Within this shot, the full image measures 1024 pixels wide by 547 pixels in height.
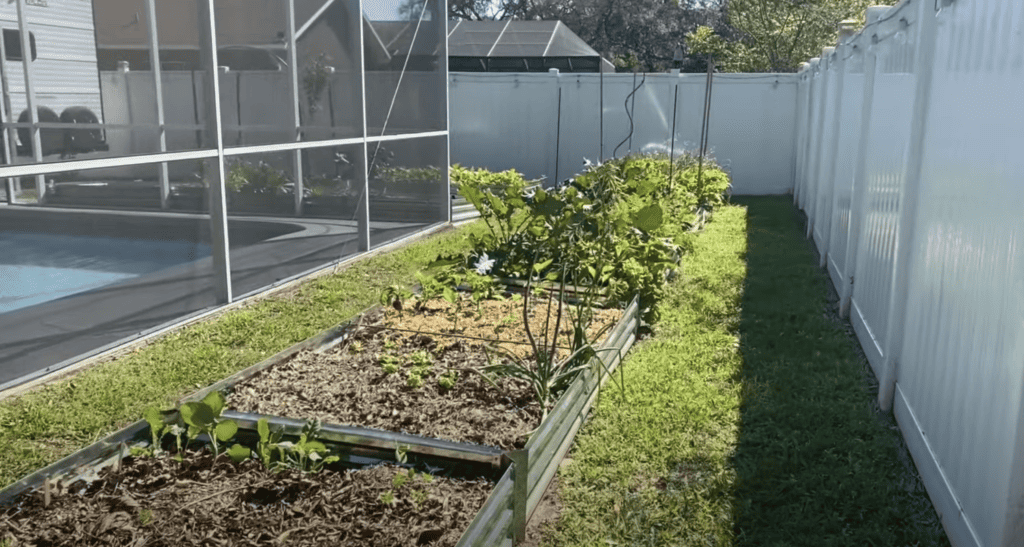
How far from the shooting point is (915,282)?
3555mm

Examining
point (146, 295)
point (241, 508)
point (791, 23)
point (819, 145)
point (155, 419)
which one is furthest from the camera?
point (791, 23)

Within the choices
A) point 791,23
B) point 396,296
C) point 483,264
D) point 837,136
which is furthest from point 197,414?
point 791,23

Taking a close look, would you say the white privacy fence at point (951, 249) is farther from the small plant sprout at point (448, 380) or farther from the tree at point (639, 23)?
the tree at point (639, 23)

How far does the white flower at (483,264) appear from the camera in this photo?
5.72 m

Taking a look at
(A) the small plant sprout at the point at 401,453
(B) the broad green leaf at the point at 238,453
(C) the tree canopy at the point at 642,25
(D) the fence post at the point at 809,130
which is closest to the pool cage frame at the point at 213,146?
(B) the broad green leaf at the point at 238,453

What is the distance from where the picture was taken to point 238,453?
3062 millimetres

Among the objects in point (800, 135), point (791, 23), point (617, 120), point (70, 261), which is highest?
point (791, 23)

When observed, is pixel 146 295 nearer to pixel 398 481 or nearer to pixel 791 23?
pixel 398 481

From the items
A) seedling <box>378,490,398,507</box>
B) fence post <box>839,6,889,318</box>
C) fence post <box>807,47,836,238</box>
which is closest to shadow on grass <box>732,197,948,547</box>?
fence post <box>839,6,889,318</box>

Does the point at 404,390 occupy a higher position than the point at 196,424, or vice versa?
the point at 196,424

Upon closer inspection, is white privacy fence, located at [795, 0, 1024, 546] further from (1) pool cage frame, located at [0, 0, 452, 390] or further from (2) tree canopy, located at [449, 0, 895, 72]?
(2) tree canopy, located at [449, 0, 895, 72]

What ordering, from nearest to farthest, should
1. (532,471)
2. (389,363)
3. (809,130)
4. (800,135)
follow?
(532,471), (389,363), (809,130), (800,135)

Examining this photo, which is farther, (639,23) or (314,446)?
(639,23)

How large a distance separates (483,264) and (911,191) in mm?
2906
